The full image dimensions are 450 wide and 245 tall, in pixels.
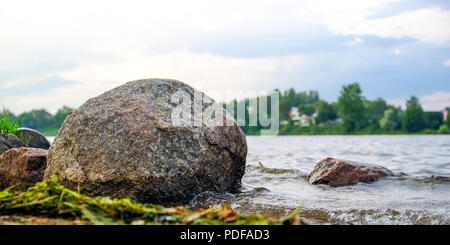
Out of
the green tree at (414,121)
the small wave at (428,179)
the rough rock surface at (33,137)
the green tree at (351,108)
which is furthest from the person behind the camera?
the green tree at (351,108)

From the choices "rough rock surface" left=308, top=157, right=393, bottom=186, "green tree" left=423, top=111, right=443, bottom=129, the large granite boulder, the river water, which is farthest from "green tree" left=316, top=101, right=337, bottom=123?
the large granite boulder

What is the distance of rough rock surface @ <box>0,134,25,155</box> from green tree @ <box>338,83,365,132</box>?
71480 mm

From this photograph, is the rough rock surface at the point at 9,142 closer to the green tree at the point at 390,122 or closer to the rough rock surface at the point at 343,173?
the rough rock surface at the point at 343,173

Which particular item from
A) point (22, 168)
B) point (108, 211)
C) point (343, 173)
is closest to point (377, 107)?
point (343, 173)

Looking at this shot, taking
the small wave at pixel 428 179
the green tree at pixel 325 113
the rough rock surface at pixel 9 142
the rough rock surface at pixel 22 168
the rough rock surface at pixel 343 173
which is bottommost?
the small wave at pixel 428 179

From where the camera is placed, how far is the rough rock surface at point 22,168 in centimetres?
677

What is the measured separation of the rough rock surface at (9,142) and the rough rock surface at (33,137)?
67 cm

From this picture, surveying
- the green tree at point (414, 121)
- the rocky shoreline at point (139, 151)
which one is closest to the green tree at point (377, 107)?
the green tree at point (414, 121)

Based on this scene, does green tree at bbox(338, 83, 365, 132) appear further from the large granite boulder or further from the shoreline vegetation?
the large granite boulder

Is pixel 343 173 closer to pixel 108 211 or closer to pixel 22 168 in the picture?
pixel 22 168

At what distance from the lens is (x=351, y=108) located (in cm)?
8069

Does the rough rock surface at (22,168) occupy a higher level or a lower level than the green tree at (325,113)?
lower
